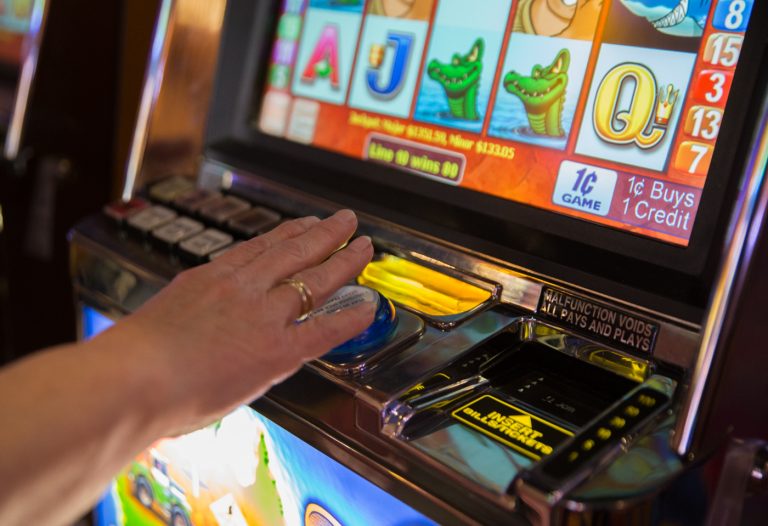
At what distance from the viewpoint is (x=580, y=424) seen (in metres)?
0.77

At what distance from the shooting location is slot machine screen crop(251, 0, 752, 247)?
847mm

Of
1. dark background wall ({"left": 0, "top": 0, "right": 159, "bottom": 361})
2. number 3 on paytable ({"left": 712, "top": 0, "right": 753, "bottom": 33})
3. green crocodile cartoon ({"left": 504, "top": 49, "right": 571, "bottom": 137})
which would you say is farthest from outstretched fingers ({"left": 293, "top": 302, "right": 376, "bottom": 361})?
dark background wall ({"left": 0, "top": 0, "right": 159, "bottom": 361})

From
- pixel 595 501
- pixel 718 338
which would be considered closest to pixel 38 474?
pixel 595 501

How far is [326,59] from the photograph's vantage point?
118 centimetres

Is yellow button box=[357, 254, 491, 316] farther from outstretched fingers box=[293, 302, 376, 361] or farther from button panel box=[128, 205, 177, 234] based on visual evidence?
button panel box=[128, 205, 177, 234]

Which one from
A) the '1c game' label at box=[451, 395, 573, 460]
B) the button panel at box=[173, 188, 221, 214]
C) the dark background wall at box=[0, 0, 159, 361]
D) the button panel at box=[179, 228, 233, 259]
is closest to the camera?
the '1c game' label at box=[451, 395, 573, 460]

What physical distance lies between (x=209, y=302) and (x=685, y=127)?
1.73 feet

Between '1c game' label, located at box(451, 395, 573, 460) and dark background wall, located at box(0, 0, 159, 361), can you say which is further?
dark background wall, located at box(0, 0, 159, 361)

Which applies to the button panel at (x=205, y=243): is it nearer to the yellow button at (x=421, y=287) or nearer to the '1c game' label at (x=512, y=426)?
the yellow button at (x=421, y=287)

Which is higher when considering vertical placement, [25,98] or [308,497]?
[25,98]

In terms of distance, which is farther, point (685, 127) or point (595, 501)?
point (685, 127)

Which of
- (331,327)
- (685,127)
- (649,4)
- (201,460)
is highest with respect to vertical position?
(649,4)

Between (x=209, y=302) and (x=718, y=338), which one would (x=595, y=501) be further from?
(x=209, y=302)

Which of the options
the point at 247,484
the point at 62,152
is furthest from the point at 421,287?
the point at 62,152
